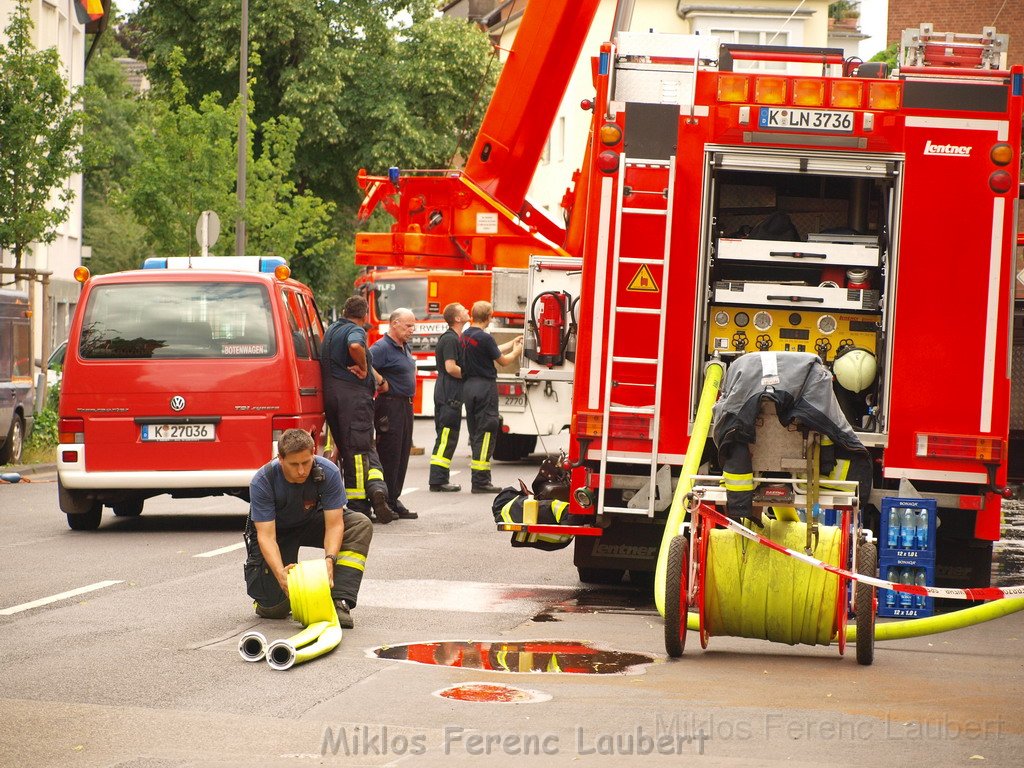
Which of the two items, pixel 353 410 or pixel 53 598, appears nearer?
pixel 53 598

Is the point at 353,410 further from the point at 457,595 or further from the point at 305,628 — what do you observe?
the point at 305,628

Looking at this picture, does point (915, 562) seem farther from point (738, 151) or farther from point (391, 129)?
point (391, 129)

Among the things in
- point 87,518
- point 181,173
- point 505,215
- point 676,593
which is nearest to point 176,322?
point 87,518

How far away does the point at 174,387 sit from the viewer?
14125 millimetres

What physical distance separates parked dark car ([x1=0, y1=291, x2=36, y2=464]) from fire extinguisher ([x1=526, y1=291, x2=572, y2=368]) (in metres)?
10.7

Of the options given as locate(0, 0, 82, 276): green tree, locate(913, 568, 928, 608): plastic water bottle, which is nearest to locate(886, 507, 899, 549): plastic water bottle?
locate(913, 568, 928, 608): plastic water bottle

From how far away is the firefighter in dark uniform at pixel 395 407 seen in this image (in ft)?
52.2

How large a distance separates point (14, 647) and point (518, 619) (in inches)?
106

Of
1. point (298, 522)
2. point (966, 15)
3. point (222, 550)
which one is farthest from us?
point (966, 15)

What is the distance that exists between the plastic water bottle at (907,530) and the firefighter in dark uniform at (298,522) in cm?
298

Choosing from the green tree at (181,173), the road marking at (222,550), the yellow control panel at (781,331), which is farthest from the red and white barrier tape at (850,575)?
the green tree at (181,173)

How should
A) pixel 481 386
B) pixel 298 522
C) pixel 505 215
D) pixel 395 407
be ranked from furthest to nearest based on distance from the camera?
pixel 505 215 < pixel 481 386 < pixel 395 407 < pixel 298 522

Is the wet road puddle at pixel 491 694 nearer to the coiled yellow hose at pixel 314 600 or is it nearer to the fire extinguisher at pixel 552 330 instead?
the coiled yellow hose at pixel 314 600

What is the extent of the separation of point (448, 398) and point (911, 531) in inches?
345
